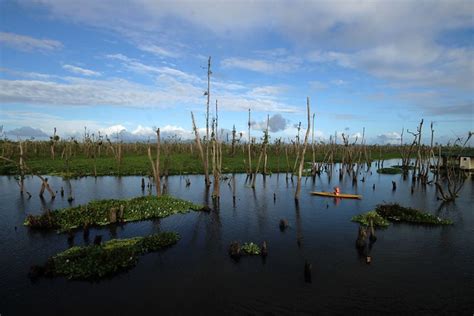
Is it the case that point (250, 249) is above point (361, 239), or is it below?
below

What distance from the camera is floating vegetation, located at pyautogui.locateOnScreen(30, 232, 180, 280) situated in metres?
14.3

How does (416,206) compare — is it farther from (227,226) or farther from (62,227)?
(62,227)

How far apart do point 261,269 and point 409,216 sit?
45.9 feet

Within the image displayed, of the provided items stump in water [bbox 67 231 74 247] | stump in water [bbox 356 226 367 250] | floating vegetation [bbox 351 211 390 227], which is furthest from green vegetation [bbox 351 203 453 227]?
stump in water [bbox 67 231 74 247]

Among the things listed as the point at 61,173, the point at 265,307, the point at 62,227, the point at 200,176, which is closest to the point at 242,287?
the point at 265,307

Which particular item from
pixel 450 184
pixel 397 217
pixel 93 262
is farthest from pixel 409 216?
pixel 93 262

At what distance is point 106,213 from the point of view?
73.0 ft

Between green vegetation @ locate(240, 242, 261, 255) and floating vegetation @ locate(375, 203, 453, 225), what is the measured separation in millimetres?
12145

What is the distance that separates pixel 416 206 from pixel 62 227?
95.9ft

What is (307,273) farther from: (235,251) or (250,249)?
(235,251)

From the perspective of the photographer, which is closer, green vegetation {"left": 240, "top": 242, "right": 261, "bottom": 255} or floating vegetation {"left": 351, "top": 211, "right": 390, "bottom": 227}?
green vegetation {"left": 240, "top": 242, "right": 261, "bottom": 255}

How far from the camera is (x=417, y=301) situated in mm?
12828

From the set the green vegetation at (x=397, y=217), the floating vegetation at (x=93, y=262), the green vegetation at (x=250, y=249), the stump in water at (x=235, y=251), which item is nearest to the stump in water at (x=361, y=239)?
the green vegetation at (x=397, y=217)

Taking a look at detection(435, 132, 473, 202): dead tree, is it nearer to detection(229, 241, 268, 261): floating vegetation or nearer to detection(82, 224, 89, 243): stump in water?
detection(229, 241, 268, 261): floating vegetation
